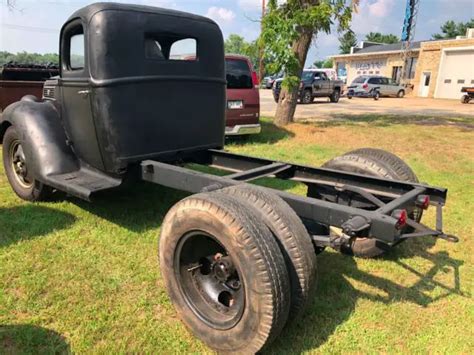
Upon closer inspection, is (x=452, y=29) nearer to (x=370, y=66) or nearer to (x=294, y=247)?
(x=370, y=66)

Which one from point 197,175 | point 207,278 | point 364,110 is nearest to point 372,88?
point 364,110

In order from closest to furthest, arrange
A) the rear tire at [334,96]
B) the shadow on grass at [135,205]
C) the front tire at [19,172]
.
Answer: the shadow on grass at [135,205] → the front tire at [19,172] → the rear tire at [334,96]

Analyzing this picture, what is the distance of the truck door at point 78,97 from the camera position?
3871 millimetres

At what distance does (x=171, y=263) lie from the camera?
9.17 feet

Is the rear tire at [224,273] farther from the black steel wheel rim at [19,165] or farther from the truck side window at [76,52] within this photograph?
the black steel wheel rim at [19,165]

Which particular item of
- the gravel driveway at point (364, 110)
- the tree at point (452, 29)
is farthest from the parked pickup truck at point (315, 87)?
the tree at point (452, 29)

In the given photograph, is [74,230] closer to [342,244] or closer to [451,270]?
[342,244]

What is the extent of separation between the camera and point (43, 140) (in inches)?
169

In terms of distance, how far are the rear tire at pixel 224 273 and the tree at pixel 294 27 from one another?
8.19 meters

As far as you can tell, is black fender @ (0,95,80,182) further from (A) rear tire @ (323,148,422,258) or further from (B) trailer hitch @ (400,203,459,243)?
(B) trailer hitch @ (400,203,459,243)

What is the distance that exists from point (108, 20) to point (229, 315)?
2.66 m

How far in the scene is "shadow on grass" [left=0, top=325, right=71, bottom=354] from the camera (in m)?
2.57

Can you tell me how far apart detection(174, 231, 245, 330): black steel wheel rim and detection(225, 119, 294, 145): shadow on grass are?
6480 millimetres

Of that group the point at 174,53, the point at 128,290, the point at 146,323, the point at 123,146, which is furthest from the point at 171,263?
the point at 174,53
